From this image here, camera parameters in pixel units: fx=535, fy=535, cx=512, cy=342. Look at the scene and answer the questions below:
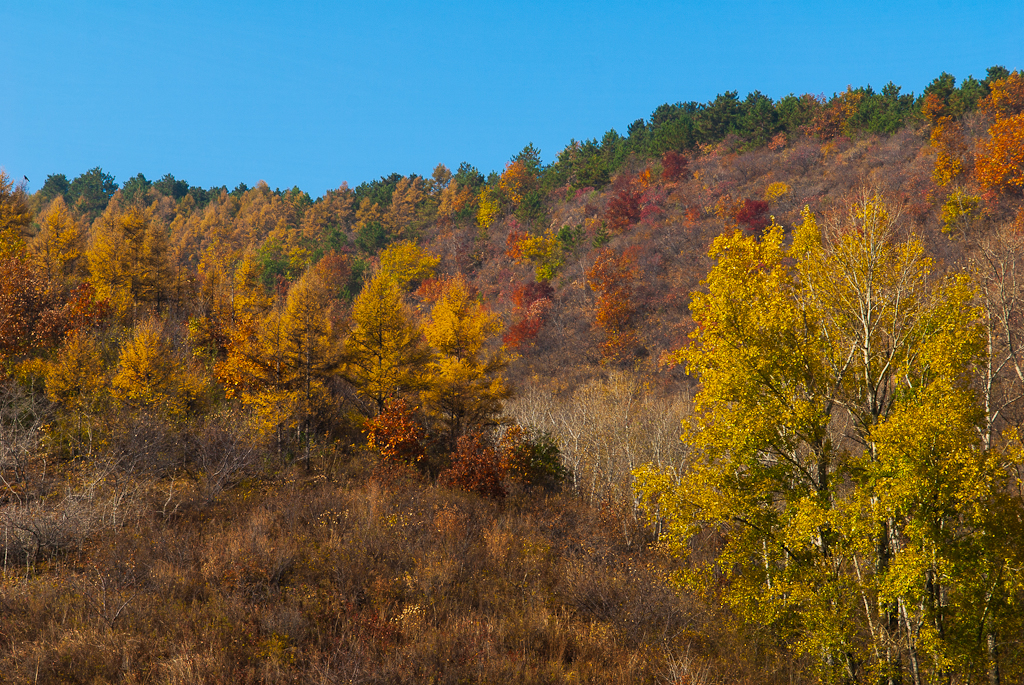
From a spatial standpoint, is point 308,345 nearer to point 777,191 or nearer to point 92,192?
point 777,191

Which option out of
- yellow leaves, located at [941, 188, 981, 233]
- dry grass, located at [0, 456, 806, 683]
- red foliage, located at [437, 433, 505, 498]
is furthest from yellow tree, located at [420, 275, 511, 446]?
yellow leaves, located at [941, 188, 981, 233]

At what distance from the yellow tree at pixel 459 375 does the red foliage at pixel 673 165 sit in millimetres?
45134

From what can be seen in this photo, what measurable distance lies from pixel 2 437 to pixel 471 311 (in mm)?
15031

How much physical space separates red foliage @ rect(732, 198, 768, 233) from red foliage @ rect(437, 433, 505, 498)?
3781 cm

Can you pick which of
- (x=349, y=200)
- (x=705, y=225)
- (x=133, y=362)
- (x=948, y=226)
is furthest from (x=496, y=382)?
(x=349, y=200)

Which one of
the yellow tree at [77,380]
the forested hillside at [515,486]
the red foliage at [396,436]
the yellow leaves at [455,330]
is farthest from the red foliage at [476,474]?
the yellow tree at [77,380]

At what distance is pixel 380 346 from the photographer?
852 inches

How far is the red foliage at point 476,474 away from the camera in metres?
16.5

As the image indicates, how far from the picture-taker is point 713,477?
9883 mm

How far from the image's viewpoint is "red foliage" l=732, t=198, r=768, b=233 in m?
45.9

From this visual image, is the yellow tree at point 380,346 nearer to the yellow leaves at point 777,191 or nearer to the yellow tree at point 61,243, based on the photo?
the yellow tree at point 61,243

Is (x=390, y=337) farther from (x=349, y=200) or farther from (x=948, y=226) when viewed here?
(x=349, y=200)

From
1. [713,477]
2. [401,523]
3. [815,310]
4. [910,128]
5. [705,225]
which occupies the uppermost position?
[910,128]

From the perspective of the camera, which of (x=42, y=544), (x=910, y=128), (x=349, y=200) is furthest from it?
(x=349, y=200)
